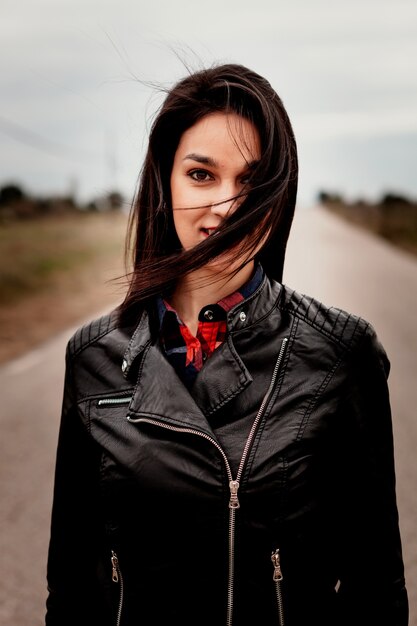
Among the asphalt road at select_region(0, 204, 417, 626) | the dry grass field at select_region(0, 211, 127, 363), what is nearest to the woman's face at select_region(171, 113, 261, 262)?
the dry grass field at select_region(0, 211, 127, 363)

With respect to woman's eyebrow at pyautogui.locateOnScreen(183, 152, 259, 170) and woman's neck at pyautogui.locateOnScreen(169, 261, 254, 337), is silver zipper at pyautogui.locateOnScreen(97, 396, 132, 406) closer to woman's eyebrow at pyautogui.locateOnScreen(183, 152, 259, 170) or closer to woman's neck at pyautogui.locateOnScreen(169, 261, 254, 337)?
woman's neck at pyautogui.locateOnScreen(169, 261, 254, 337)

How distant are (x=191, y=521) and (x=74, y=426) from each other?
42 cm

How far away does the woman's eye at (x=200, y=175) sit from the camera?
1.54 metres

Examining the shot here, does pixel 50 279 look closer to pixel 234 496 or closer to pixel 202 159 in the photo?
pixel 202 159

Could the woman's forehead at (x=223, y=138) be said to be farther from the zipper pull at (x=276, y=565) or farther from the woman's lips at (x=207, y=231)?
the zipper pull at (x=276, y=565)

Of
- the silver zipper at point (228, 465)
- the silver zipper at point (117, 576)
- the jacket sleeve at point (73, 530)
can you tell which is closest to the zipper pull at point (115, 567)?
the silver zipper at point (117, 576)

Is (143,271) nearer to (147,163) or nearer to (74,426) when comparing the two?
(147,163)

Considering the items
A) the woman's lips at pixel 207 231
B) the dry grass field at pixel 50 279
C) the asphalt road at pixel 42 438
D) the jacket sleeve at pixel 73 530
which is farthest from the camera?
the dry grass field at pixel 50 279

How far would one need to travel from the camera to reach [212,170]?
1517mm

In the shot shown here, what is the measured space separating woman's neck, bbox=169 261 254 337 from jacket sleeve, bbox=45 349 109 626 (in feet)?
1.11

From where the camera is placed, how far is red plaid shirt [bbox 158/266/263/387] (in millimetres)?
1596

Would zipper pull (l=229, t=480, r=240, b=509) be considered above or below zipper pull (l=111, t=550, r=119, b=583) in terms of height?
above

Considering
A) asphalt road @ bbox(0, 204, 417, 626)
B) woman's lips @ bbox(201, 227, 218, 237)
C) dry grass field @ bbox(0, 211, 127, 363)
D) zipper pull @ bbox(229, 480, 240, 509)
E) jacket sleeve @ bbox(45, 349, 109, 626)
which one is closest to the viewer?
zipper pull @ bbox(229, 480, 240, 509)

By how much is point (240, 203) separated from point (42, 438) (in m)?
3.61
